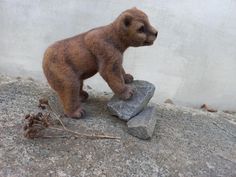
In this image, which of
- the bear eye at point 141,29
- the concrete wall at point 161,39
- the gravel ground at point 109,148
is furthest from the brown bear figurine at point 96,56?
the concrete wall at point 161,39

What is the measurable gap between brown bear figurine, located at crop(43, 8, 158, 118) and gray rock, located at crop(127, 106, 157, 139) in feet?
0.31

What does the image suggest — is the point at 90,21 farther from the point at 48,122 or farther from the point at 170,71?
the point at 48,122

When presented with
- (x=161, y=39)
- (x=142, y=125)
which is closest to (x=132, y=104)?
(x=142, y=125)

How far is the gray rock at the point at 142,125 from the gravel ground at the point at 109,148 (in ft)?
0.08

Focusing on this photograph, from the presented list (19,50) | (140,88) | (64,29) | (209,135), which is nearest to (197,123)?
(209,135)

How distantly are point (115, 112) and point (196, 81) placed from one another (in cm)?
94

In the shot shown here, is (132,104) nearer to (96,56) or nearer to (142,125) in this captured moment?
(142,125)

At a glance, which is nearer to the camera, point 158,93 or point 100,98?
point 100,98

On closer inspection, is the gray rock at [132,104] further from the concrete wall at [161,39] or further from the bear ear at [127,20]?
the concrete wall at [161,39]

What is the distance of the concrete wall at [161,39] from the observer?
7.26 ft

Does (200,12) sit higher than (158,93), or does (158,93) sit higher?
(200,12)

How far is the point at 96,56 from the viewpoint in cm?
150

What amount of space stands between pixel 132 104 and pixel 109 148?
21 centimetres

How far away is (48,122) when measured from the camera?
4.60ft
